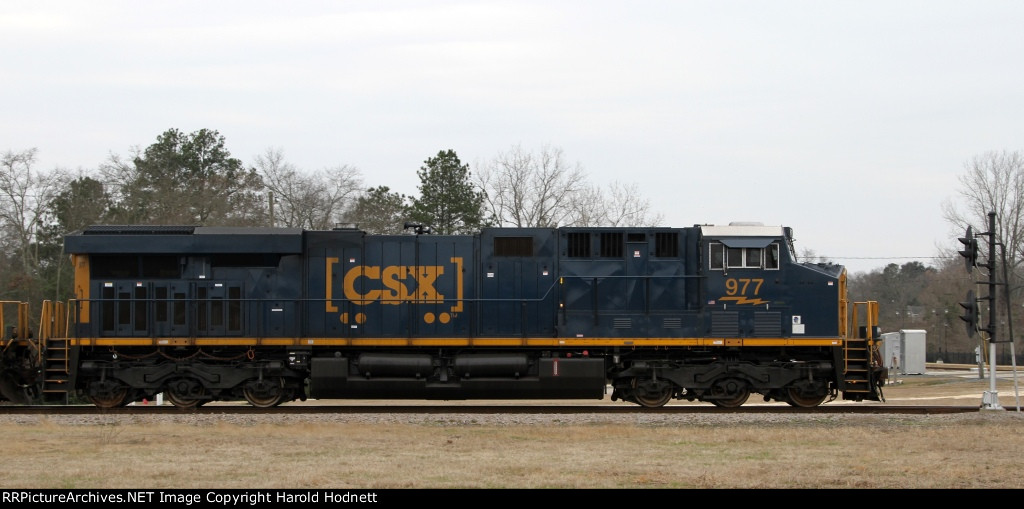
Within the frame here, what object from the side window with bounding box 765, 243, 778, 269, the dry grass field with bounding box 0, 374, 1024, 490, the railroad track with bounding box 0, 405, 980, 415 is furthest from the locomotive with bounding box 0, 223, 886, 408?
the dry grass field with bounding box 0, 374, 1024, 490

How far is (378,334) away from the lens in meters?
18.0

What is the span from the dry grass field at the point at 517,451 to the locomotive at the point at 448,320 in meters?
1.11

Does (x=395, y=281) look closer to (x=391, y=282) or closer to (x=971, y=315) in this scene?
(x=391, y=282)

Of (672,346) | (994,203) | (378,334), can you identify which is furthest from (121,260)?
(994,203)

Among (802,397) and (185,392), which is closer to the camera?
(185,392)

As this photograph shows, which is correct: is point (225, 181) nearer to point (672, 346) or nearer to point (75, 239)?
point (75, 239)

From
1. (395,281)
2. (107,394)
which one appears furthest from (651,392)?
(107,394)

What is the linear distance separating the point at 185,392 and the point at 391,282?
427 cm

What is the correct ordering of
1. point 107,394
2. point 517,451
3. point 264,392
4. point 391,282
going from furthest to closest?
point 391,282, point 264,392, point 107,394, point 517,451

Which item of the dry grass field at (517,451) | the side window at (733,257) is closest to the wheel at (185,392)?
the dry grass field at (517,451)

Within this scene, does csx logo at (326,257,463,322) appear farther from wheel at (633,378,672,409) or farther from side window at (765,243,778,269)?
side window at (765,243,778,269)

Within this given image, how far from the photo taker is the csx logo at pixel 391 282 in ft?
59.6

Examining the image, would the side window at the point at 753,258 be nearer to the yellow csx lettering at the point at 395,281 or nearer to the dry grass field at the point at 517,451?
the dry grass field at the point at 517,451

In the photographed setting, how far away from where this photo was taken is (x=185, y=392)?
17859 millimetres
